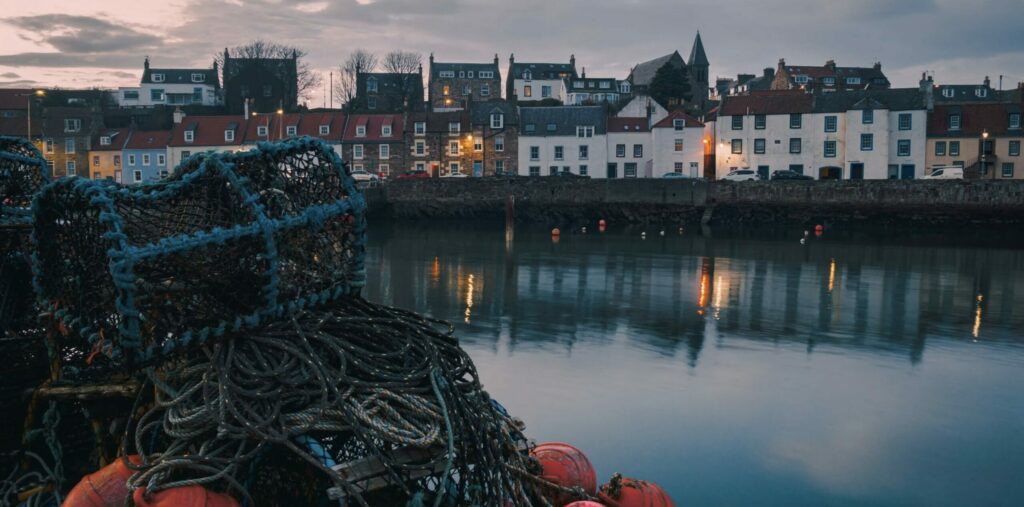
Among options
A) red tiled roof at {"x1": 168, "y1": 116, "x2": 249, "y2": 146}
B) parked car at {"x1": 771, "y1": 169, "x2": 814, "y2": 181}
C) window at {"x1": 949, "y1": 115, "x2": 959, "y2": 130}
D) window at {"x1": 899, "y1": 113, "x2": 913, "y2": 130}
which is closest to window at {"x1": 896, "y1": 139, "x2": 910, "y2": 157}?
window at {"x1": 899, "y1": 113, "x2": 913, "y2": 130}

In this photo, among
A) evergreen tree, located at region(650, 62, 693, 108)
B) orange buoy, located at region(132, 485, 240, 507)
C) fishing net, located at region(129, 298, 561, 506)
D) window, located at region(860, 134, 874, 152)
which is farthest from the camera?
evergreen tree, located at region(650, 62, 693, 108)

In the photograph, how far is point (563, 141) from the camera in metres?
48.6

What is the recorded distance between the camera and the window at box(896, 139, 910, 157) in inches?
1724

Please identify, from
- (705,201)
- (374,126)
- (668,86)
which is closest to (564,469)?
(705,201)

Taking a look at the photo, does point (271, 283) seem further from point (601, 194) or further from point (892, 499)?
point (601, 194)

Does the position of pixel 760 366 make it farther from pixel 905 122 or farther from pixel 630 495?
pixel 905 122

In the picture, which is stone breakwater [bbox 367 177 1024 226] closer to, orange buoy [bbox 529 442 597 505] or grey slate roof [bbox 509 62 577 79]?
orange buoy [bbox 529 442 597 505]

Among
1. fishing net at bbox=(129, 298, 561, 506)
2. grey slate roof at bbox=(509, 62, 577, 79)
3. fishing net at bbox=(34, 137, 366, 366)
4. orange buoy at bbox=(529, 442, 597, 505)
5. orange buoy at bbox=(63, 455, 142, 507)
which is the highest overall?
grey slate roof at bbox=(509, 62, 577, 79)

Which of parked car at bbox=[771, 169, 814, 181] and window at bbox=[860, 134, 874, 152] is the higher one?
window at bbox=[860, 134, 874, 152]

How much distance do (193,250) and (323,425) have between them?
1147 mm

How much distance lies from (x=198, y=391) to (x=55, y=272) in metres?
1.28

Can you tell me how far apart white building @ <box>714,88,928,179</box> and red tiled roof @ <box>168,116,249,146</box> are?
89.6 feet

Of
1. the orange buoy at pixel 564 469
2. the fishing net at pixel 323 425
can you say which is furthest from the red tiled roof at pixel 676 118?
the fishing net at pixel 323 425

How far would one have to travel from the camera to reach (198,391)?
4.43m
